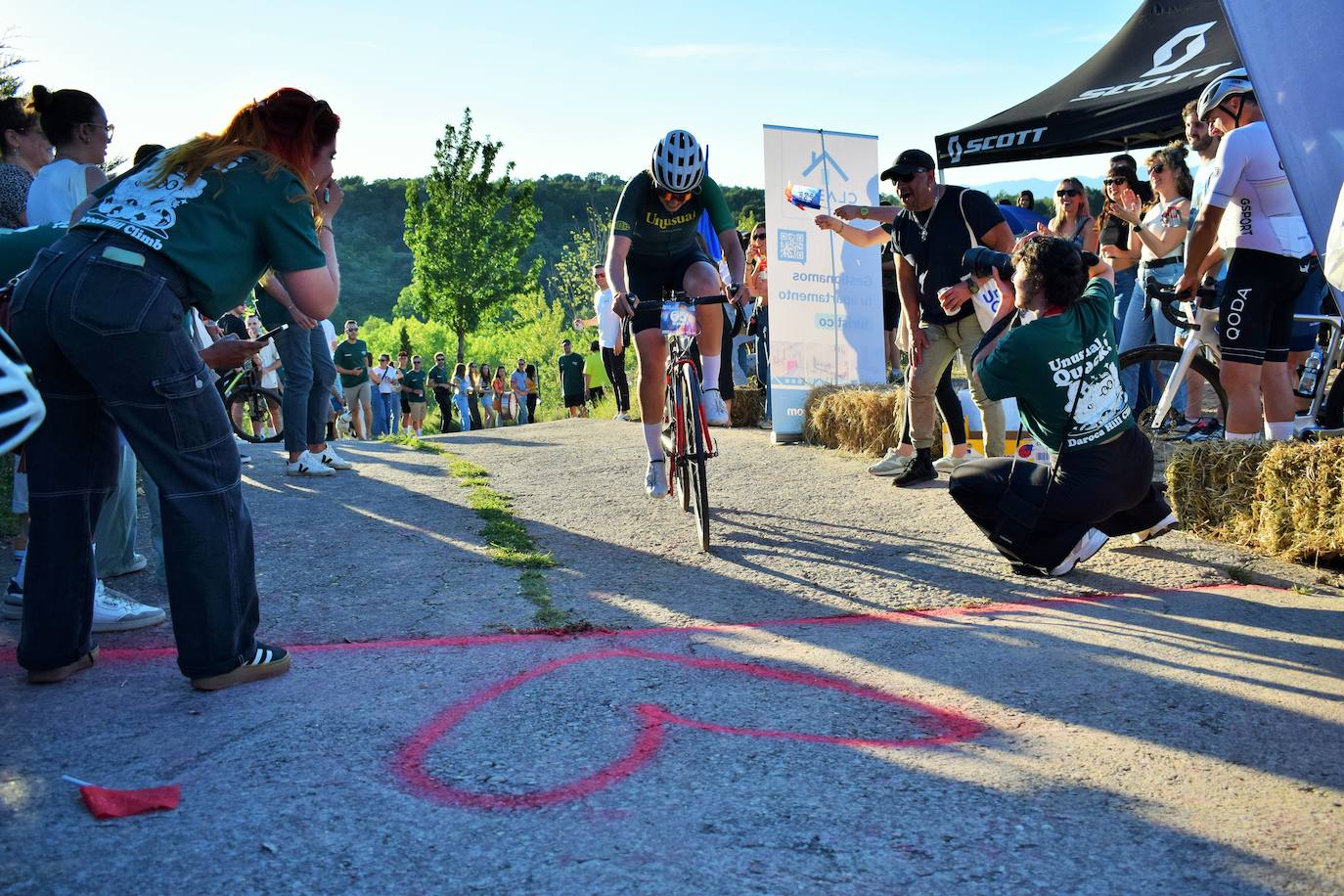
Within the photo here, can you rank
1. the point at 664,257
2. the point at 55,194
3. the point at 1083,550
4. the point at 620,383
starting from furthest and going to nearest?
the point at 620,383
the point at 664,257
the point at 1083,550
the point at 55,194

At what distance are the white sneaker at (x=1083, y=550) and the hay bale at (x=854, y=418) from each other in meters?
3.48

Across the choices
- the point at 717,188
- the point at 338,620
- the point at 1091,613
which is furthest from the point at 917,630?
the point at 717,188

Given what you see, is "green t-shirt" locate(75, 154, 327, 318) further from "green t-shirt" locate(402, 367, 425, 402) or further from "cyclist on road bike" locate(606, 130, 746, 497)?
"green t-shirt" locate(402, 367, 425, 402)

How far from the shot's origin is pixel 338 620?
14.1 feet

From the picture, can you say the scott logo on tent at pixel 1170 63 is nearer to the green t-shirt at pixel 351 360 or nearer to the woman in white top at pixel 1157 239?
the woman in white top at pixel 1157 239

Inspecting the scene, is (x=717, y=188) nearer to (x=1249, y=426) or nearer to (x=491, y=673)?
(x=1249, y=426)

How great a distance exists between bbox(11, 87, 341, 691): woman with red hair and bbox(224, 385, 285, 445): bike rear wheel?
9.38m

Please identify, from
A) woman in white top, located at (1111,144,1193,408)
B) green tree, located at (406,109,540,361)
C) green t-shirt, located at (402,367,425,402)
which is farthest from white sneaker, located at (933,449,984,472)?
green tree, located at (406,109,540,361)

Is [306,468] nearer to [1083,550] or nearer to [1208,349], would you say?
[1083,550]

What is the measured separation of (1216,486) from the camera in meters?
5.43

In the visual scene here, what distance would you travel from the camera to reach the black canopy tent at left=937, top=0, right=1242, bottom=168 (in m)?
10.9

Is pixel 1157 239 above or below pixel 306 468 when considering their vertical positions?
above

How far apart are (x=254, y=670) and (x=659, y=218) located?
391cm

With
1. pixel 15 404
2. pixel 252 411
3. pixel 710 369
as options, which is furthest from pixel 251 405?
pixel 15 404
